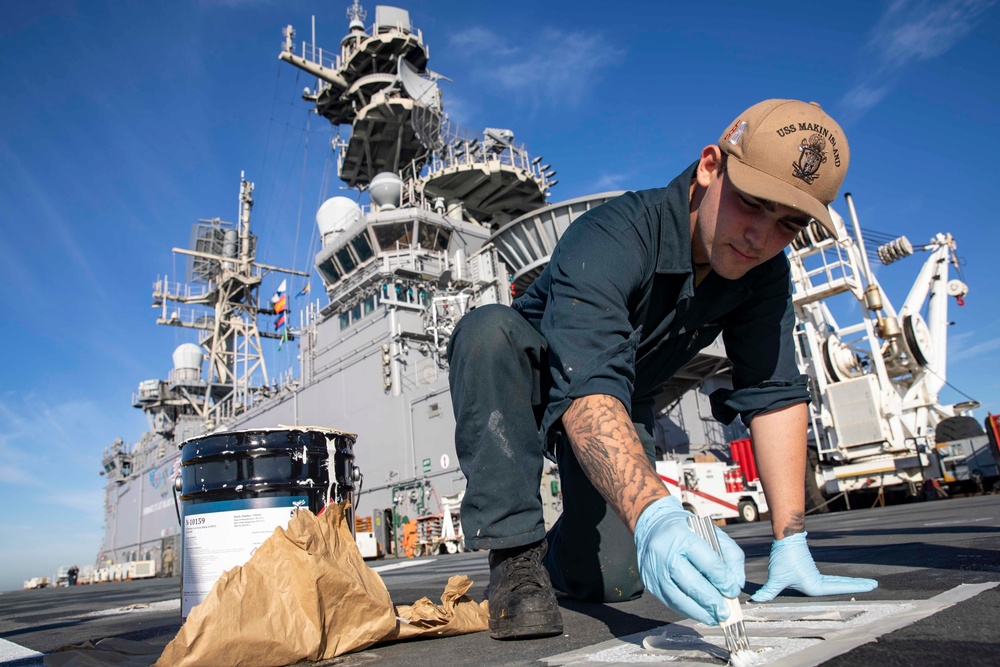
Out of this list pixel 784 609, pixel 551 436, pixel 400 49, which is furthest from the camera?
pixel 400 49

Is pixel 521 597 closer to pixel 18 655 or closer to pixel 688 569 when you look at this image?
pixel 688 569

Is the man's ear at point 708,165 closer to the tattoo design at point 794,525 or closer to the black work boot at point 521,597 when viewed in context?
the tattoo design at point 794,525

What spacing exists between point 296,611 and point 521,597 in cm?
55

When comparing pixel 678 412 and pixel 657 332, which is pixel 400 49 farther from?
pixel 657 332

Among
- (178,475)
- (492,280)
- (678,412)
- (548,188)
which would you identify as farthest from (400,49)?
(178,475)

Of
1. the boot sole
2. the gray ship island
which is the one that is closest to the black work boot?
the boot sole

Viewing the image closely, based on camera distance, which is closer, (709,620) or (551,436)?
(709,620)

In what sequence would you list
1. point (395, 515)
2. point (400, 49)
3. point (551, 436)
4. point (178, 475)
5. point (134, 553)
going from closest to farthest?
point (551, 436), point (178, 475), point (395, 515), point (400, 49), point (134, 553)

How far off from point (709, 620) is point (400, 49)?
103 feet

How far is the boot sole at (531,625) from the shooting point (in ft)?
5.04

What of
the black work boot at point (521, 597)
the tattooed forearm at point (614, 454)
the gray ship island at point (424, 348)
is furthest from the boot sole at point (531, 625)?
the gray ship island at point (424, 348)

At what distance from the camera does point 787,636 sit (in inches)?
44.4

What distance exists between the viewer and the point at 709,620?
1.05 m

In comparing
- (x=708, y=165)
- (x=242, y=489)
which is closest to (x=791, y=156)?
(x=708, y=165)
